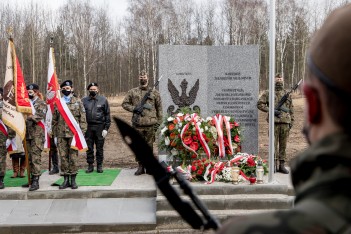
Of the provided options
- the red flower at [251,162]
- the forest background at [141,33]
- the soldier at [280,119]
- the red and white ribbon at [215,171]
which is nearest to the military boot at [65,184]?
the red and white ribbon at [215,171]

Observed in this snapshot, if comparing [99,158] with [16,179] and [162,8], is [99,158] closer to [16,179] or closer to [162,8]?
[16,179]

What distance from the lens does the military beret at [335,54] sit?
0.79 metres

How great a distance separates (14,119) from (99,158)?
2.32m

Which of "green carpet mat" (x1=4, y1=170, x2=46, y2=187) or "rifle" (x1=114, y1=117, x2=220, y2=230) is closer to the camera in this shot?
"rifle" (x1=114, y1=117, x2=220, y2=230)

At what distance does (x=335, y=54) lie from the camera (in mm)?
791

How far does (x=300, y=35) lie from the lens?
120ft

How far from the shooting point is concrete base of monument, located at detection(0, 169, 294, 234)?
21.5ft

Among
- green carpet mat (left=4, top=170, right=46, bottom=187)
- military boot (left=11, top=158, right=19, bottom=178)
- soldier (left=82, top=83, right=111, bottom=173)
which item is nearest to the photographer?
green carpet mat (left=4, top=170, right=46, bottom=187)

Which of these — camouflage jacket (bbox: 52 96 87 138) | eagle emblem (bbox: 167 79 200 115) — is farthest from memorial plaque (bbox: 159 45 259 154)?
camouflage jacket (bbox: 52 96 87 138)

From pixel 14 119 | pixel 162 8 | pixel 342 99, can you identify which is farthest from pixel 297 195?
pixel 162 8

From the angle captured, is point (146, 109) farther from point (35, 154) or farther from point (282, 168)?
point (282, 168)

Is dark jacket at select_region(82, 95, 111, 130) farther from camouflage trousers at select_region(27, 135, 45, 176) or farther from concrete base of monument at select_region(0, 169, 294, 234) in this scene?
concrete base of monument at select_region(0, 169, 294, 234)

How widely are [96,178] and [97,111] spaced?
1.53 m

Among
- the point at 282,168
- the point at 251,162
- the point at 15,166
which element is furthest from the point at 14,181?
the point at 282,168
